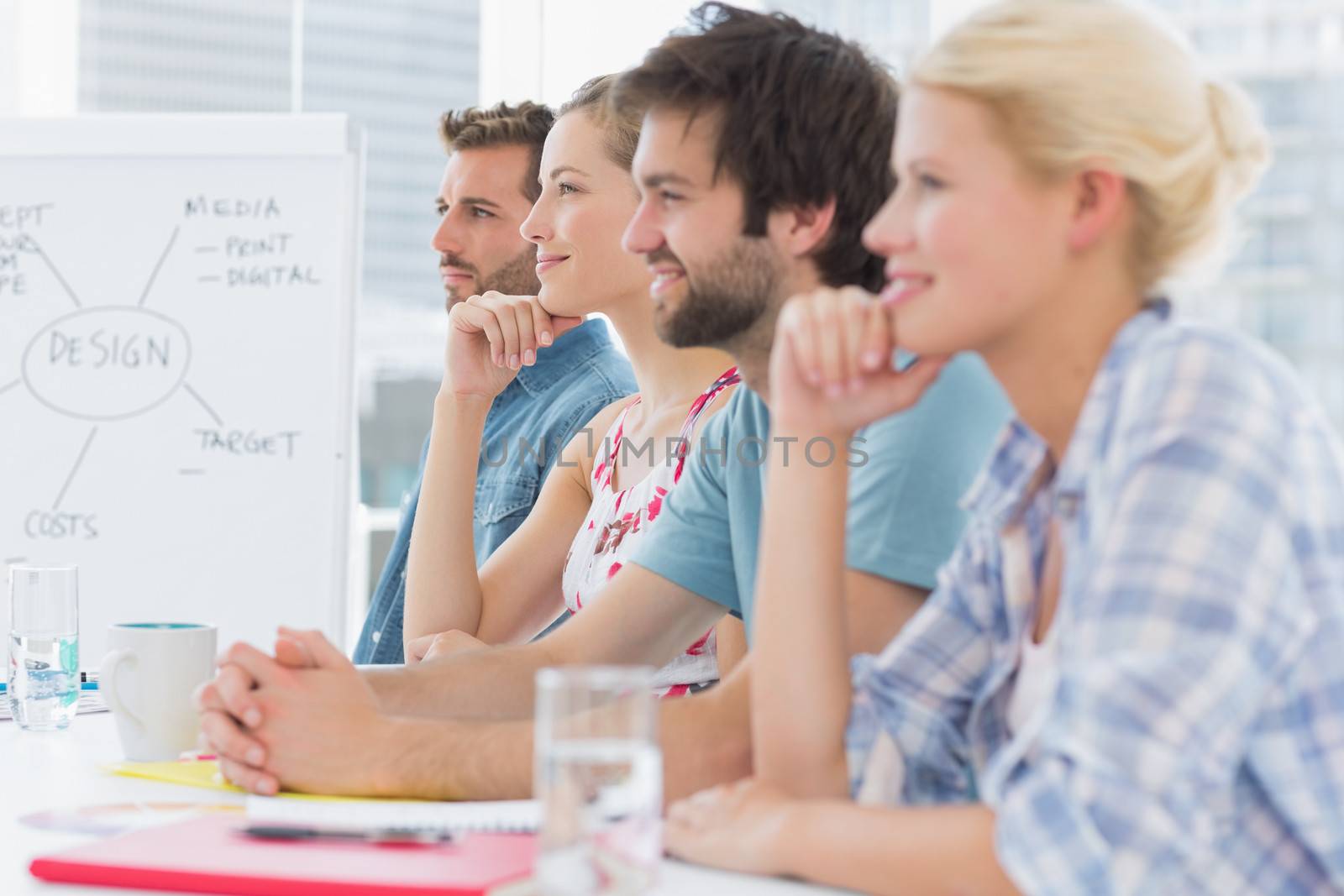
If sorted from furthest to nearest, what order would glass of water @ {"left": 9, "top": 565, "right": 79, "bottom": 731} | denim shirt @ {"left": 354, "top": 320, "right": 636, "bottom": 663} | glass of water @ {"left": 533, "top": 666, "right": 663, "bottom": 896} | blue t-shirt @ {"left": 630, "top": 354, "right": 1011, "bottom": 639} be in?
denim shirt @ {"left": 354, "top": 320, "right": 636, "bottom": 663} → glass of water @ {"left": 9, "top": 565, "right": 79, "bottom": 731} → blue t-shirt @ {"left": 630, "top": 354, "right": 1011, "bottom": 639} → glass of water @ {"left": 533, "top": 666, "right": 663, "bottom": 896}

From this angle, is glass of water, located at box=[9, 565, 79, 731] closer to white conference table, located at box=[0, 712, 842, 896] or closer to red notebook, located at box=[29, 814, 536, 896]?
white conference table, located at box=[0, 712, 842, 896]

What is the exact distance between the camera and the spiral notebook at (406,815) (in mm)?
1023

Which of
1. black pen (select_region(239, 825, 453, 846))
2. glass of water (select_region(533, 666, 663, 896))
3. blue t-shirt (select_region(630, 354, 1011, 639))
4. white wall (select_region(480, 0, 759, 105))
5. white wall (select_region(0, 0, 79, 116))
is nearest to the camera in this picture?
glass of water (select_region(533, 666, 663, 896))

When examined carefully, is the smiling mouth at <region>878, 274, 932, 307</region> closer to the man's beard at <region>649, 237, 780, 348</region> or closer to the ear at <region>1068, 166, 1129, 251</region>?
the ear at <region>1068, 166, 1129, 251</region>

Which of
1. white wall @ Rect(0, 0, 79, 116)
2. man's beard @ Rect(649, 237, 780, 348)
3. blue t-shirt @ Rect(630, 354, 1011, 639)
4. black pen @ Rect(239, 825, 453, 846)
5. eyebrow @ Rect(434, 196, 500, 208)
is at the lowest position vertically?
black pen @ Rect(239, 825, 453, 846)

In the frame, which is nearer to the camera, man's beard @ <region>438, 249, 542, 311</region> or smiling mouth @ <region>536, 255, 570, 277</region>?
smiling mouth @ <region>536, 255, 570, 277</region>

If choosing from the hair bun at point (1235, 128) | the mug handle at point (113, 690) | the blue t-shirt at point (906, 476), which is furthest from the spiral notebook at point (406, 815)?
the hair bun at point (1235, 128)

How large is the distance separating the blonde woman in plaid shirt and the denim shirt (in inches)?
51.2

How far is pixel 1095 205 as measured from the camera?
0.98 m

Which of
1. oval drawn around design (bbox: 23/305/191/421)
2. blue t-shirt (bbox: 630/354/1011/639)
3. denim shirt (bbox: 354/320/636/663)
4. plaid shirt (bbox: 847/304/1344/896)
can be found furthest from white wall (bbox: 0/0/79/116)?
plaid shirt (bbox: 847/304/1344/896)

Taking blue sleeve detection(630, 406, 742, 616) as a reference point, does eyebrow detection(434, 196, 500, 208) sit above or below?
above

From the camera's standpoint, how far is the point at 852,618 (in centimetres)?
125

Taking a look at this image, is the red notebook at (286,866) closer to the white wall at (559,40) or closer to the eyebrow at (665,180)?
the eyebrow at (665,180)

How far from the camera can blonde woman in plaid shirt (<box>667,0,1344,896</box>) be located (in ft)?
2.58
